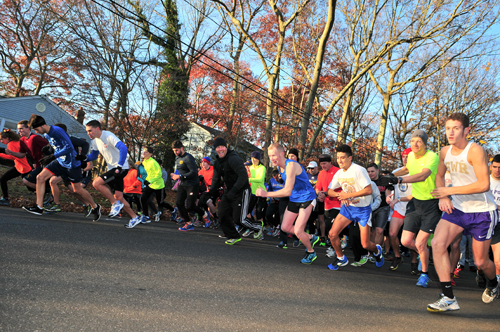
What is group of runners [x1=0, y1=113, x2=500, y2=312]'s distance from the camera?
450 cm

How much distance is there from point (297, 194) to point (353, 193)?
1.06 metres

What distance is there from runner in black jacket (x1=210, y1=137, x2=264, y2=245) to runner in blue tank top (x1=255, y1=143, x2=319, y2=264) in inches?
42.3

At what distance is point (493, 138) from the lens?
28016mm

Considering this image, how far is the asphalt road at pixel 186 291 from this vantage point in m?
3.10

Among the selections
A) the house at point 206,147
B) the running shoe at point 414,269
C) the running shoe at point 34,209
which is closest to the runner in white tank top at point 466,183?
the running shoe at point 414,269

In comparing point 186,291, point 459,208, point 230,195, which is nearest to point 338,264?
point 230,195

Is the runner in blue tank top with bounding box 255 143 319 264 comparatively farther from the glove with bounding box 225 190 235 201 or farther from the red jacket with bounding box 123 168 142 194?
the red jacket with bounding box 123 168 142 194

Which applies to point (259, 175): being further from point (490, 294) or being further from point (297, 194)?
point (490, 294)

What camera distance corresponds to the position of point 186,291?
3.99 m

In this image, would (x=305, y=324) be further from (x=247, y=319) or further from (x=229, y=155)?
(x=229, y=155)

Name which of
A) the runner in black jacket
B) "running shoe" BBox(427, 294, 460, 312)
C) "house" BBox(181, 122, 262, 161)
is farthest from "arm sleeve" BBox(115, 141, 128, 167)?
"house" BBox(181, 122, 262, 161)

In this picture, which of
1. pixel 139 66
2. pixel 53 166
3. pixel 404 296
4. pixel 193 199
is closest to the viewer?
pixel 404 296

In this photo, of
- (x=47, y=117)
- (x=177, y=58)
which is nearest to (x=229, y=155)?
(x=177, y=58)

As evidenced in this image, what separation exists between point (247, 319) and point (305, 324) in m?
0.52
